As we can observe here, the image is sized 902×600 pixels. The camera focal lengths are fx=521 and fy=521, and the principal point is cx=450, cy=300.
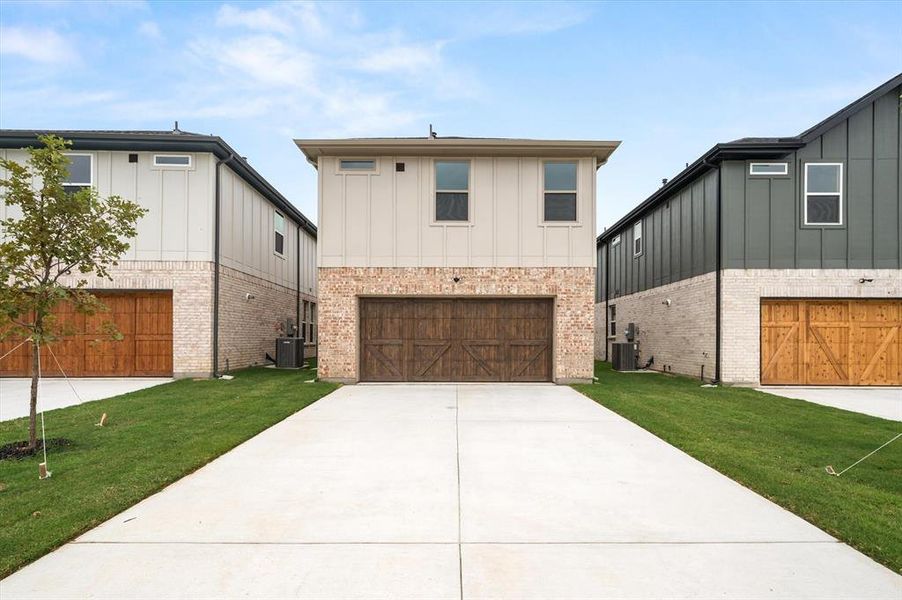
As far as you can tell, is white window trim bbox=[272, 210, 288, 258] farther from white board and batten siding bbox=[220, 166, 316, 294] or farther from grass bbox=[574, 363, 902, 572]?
grass bbox=[574, 363, 902, 572]

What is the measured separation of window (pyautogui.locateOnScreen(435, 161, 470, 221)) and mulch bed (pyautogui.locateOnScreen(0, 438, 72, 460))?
8.73 metres

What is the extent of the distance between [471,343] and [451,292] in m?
1.38

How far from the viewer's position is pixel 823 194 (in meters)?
12.8

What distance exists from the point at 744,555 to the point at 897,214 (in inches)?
529

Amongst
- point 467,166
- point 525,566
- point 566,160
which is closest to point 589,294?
point 566,160

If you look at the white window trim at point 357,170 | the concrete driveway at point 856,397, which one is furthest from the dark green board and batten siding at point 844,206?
the white window trim at point 357,170

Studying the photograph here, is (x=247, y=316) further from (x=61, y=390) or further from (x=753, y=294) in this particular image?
(x=753, y=294)

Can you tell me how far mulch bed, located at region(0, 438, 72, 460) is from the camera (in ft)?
19.5

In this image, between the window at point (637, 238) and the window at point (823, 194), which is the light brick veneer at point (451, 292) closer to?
the window at point (823, 194)

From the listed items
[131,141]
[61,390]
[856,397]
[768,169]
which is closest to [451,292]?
[768,169]

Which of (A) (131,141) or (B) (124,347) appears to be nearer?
(A) (131,141)

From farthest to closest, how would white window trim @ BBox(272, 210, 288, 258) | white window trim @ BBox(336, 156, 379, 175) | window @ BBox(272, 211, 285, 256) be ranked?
window @ BBox(272, 211, 285, 256) → white window trim @ BBox(272, 210, 288, 258) → white window trim @ BBox(336, 156, 379, 175)

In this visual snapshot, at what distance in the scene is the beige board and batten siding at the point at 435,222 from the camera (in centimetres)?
1283

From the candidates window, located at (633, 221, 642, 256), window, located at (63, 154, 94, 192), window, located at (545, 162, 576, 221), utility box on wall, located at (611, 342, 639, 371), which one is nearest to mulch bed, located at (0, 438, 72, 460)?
window, located at (63, 154, 94, 192)
